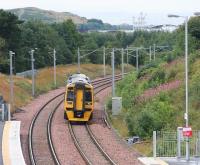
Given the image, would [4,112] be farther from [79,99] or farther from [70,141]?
[70,141]

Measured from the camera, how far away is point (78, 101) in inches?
1775

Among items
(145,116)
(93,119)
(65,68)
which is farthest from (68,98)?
(65,68)

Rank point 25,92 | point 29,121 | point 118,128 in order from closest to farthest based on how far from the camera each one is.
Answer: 1. point 118,128
2. point 29,121
3. point 25,92

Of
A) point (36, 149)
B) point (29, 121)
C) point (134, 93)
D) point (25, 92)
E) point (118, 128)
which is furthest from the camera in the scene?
point (25, 92)

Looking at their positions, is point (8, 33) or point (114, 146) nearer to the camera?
point (114, 146)

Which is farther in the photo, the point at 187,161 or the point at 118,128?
the point at 118,128

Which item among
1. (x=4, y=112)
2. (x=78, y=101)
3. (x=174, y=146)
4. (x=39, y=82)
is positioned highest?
(x=78, y=101)

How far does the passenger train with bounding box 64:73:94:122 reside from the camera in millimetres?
44938

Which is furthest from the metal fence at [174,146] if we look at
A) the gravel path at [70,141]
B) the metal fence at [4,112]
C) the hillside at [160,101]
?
the metal fence at [4,112]

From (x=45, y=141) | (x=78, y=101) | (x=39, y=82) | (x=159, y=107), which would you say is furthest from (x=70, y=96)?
(x=39, y=82)

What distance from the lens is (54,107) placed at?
183 feet

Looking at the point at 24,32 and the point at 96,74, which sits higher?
the point at 24,32

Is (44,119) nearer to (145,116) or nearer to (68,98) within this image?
(68,98)

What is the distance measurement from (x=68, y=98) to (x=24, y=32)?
60073 millimetres
